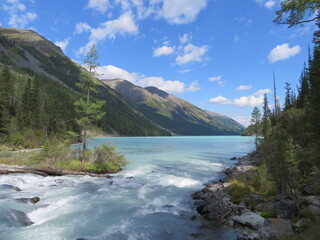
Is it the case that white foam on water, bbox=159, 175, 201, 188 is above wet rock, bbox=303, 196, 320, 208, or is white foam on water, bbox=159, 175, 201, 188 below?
below

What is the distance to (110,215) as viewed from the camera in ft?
45.5

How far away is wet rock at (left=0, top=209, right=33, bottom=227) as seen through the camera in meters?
11.8

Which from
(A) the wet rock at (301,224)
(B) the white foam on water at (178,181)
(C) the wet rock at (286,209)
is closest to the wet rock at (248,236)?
(A) the wet rock at (301,224)

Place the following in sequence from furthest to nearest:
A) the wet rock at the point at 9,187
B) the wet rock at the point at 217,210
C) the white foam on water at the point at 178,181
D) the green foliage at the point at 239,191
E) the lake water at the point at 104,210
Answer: the white foam on water at the point at 178,181 < the wet rock at the point at 9,187 < the green foliage at the point at 239,191 < the wet rock at the point at 217,210 < the lake water at the point at 104,210

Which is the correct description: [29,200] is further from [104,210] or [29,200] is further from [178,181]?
[178,181]

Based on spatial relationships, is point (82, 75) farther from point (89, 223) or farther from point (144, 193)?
point (89, 223)

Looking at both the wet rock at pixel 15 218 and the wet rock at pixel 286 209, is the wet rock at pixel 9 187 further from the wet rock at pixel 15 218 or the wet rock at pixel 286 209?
the wet rock at pixel 286 209

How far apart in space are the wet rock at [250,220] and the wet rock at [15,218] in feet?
40.1

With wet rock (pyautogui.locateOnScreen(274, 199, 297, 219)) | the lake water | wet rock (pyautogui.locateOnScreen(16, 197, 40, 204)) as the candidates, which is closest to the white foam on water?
the lake water

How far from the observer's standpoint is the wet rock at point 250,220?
11195 mm

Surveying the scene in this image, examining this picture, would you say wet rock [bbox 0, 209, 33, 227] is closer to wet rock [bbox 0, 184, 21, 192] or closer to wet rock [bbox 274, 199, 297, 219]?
wet rock [bbox 0, 184, 21, 192]

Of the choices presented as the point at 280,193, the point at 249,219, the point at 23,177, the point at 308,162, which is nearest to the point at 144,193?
the point at 249,219

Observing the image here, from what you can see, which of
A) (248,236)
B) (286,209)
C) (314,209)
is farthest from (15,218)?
(314,209)

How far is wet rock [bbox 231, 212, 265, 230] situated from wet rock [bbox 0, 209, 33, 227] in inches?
481
